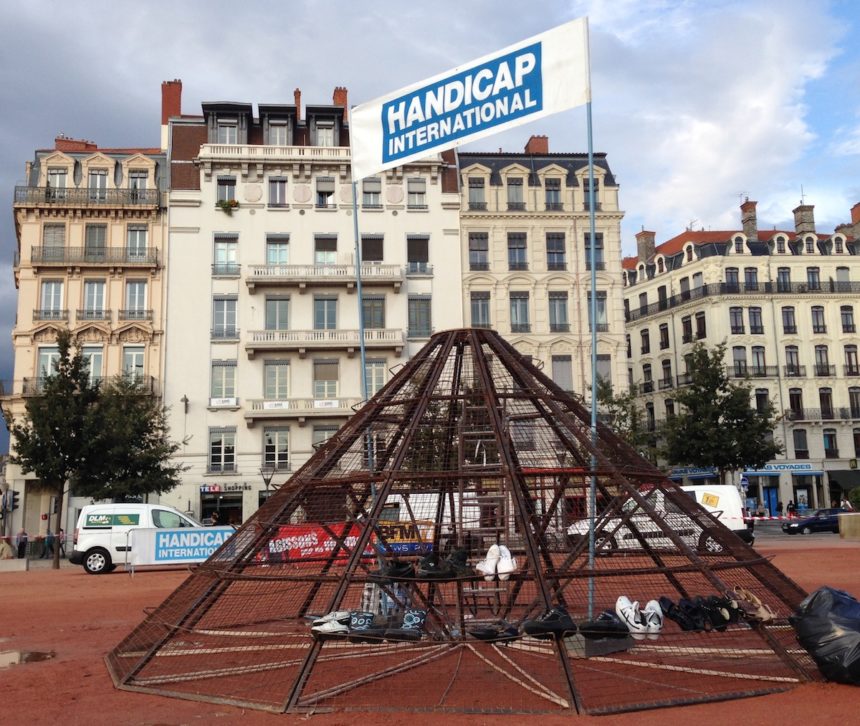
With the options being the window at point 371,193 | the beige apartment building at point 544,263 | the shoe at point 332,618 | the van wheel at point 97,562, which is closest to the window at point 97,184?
the window at point 371,193

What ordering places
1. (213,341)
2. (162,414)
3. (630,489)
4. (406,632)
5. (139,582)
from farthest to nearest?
1. (213,341)
2. (162,414)
3. (139,582)
4. (630,489)
5. (406,632)

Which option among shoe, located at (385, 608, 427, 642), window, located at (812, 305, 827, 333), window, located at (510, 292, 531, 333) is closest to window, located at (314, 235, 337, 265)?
window, located at (510, 292, 531, 333)

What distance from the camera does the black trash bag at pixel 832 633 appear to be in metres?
7.94

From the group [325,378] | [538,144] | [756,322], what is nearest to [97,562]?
[325,378]

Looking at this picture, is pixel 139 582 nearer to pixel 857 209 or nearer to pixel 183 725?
pixel 183 725

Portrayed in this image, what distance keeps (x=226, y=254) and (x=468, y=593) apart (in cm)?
3372

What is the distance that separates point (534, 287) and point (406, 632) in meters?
35.6

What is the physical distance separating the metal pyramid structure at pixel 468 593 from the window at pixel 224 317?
96.8ft

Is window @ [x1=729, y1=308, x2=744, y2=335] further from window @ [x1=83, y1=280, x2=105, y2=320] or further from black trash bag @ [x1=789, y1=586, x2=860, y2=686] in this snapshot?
black trash bag @ [x1=789, y1=586, x2=860, y2=686]

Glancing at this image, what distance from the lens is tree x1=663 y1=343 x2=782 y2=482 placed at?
1549 inches

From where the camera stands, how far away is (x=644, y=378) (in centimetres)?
5931

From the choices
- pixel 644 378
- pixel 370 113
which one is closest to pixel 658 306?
pixel 644 378

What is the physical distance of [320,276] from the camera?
4059 cm

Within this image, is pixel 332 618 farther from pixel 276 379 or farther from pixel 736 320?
pixel 736 320
